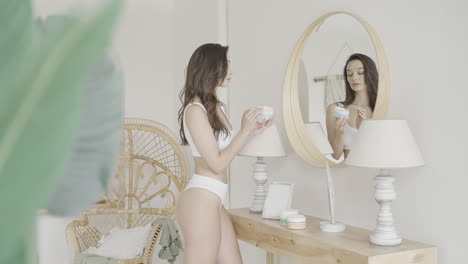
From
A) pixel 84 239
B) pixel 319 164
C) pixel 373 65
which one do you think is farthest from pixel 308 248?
pixel 84 239

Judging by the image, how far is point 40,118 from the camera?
177 millimetres

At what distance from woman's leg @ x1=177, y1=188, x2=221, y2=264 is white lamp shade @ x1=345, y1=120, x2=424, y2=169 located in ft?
2.41

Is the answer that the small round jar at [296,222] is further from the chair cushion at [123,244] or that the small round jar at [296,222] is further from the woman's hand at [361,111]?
the chair cushion at [123,244]

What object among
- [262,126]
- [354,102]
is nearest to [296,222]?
[262,126]

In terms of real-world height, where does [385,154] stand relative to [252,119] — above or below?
below

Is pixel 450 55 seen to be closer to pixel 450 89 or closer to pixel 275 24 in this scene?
pixel 450 89

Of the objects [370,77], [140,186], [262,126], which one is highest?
[370,77]

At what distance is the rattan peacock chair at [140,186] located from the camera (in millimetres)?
3227

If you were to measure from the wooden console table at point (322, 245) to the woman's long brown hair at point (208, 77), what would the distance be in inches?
21.0

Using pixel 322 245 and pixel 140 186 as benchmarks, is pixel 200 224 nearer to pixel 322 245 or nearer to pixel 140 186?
pixel 322 245

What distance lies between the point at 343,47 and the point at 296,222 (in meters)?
0.86

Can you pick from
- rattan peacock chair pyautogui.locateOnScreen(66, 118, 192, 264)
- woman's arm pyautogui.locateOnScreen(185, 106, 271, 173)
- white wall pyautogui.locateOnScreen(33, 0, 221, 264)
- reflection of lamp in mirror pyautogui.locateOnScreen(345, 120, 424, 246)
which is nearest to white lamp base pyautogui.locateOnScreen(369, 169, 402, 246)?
reflection of lamp in mirror pyautogui.locateOnScreen(345, 120, 424, 246)

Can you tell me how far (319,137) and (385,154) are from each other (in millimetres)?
755

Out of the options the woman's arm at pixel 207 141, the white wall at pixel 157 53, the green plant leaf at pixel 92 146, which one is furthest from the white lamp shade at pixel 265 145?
the green plant leaf at pixel 92 146
